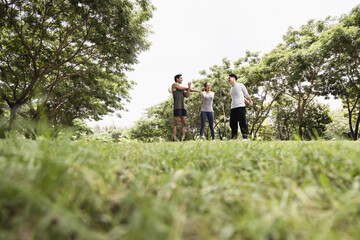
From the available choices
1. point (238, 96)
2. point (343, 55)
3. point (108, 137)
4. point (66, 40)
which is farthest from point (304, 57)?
point (66, 40)

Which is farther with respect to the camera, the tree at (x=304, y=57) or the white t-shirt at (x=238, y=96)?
the tree at (x=304, y=57)

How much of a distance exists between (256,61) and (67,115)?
68.8ft

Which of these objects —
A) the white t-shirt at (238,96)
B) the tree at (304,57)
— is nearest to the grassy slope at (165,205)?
the white t-shirt at (238,96)

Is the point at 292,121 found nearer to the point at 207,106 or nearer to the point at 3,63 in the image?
the point at 207,106

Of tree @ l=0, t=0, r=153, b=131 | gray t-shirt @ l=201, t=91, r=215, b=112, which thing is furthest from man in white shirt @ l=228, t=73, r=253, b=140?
tree @ l=0, t=0, r=153, b=131

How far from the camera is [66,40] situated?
10.6 metres

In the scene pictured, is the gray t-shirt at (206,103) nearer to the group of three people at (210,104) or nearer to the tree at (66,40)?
the group of three people at (210,104)

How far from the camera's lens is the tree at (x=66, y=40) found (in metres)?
8.56

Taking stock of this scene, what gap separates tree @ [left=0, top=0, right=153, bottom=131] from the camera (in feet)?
28.1

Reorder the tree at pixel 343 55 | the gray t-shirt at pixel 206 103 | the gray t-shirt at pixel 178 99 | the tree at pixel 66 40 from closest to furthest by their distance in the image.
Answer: the gray t-shirt at pixel 178 99 → the gray t-shirt at pixel 206 103 → the tree at pixel 66 40 → the tree at pixel 343 55

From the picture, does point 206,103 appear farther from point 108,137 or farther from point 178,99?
point 108,137

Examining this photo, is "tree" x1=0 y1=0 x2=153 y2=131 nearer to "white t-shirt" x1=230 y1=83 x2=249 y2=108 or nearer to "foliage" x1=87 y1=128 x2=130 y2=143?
"foliage" x1=87 y1=128 x2=130 y2=143

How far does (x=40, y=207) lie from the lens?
0.75 metres

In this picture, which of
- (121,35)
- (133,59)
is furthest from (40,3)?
(133,59)
